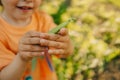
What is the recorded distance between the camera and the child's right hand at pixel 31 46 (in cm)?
135

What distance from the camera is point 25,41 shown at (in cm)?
136

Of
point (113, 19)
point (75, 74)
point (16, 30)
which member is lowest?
point (75, 74)

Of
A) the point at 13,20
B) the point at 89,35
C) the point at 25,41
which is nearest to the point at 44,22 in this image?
the point at 13,20

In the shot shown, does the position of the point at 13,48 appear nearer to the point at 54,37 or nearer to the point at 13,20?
the point at 13,20

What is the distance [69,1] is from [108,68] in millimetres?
814

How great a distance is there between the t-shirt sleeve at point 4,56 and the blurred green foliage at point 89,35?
1.27 ft

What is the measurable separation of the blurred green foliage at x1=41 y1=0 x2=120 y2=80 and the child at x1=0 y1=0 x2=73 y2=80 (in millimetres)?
299

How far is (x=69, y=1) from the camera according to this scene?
301 centimetres

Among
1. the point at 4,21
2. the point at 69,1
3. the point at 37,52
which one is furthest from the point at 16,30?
the point at 69,1

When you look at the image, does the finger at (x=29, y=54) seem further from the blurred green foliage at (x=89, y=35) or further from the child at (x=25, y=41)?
the blurred green foliage at (x=89, y=35)

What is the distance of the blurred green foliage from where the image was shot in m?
2.31

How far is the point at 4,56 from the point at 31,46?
233 mm

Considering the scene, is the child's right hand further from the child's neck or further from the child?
the child's neck

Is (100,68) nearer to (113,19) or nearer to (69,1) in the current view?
(113,19)
